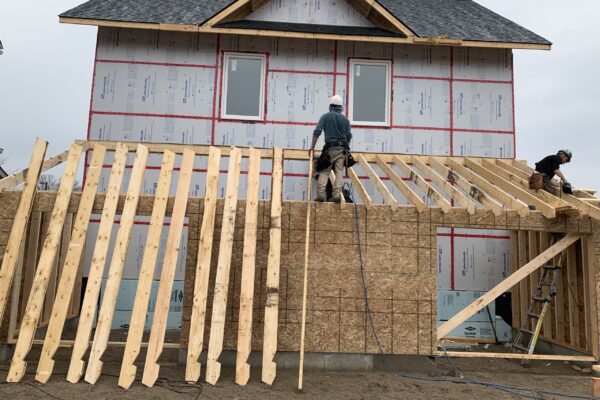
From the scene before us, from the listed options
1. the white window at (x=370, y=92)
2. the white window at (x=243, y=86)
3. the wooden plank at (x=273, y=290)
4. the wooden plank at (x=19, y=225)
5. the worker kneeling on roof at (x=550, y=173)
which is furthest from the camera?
the white window at (x=370, y=92)

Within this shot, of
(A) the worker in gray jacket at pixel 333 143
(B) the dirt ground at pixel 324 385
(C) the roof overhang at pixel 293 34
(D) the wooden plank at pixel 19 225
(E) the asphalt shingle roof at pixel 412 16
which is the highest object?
(E) the asphalt shingle roof at pixel 412 16

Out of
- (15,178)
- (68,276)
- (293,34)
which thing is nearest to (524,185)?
(293,34)

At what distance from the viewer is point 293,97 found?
33.7ft

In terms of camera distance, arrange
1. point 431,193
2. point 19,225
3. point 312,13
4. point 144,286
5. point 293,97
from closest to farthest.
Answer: point 144,286, point 19,225, point 431,193, point 293,97, point 312,13

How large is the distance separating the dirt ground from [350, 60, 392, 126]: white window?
5535 millimetres

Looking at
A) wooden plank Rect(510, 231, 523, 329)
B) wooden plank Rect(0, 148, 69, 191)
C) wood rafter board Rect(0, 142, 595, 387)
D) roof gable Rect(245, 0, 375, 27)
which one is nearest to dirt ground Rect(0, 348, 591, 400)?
wood rafter board Rect(0, 142, 595, 387)

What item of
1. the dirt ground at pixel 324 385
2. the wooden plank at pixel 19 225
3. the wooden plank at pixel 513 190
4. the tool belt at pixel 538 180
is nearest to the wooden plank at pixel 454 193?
the wooden plank at pixel 513 190

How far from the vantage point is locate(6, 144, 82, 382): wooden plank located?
553 cm

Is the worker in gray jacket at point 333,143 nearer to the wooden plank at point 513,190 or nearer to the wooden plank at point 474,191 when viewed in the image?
the wooden plank at point 474,191

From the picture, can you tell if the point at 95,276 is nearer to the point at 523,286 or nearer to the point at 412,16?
the point at 523,286

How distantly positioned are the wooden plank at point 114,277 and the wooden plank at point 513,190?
5611mm

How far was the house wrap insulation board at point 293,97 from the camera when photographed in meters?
9.99

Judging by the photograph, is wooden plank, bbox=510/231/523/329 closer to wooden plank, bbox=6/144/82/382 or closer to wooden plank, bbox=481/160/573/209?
wooden plank, bbox=481/160/573/209

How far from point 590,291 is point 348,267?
3549 mm
